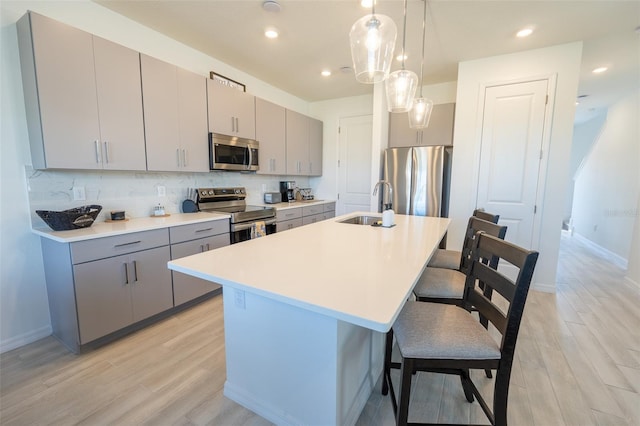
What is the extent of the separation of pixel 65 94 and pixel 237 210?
1.71m

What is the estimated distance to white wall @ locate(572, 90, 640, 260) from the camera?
153 inches

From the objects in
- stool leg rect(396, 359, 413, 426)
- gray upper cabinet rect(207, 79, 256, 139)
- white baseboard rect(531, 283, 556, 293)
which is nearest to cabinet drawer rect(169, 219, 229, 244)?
gray upper cabinet rect(207, 79, 256, 139)

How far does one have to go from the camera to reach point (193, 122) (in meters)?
2.71

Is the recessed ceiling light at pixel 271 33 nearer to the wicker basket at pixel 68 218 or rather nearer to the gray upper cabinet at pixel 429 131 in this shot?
the gray upper cabinet at pixel 429 131

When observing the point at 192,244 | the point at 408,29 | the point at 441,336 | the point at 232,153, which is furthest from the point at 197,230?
the point at 408,29

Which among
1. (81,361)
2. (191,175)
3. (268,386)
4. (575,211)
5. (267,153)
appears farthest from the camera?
(575,211)

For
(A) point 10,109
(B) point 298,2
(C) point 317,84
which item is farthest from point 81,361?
(C) point 317,84

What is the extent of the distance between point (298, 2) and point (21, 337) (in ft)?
10.8

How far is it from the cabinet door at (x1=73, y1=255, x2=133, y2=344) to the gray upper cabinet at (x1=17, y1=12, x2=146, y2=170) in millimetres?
745

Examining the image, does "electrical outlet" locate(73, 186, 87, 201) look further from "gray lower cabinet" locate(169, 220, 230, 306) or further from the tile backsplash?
"gray lower cabinet" locate(169, 220, 230, 306)

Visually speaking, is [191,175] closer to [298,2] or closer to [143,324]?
[143,324]

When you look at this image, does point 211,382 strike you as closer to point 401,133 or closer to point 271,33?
point 271,33

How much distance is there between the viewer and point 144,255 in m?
2.15

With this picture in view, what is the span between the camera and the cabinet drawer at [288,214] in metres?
3.53
